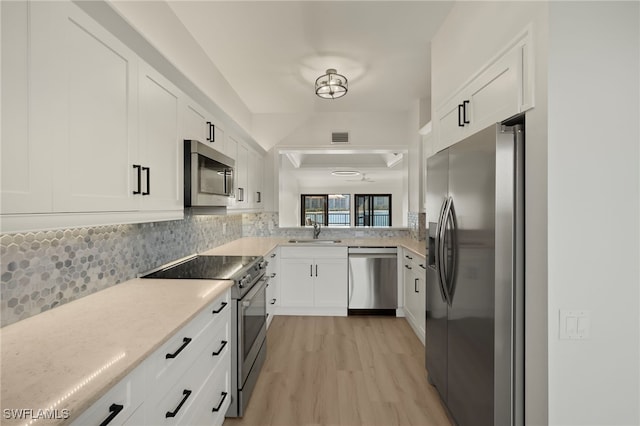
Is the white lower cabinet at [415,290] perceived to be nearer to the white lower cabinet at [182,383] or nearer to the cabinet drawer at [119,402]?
the white lower cabinet at [182,383]

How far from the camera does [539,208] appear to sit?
1.33m

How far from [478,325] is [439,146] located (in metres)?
1.44

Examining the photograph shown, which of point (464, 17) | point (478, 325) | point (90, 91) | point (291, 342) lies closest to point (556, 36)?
point (464, 17)

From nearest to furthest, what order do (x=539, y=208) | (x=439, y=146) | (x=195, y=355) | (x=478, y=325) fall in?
(x=539, y=208) → (x=195, y=355) → (x=478, y=325) → (x=439, y=146)

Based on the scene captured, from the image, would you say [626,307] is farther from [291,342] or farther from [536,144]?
[291,342]

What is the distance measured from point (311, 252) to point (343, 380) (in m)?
1.73

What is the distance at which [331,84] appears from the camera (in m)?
3.11

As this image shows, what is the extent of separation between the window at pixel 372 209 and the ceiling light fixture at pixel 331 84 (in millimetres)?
6524

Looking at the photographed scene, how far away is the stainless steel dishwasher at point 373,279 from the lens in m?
3.88

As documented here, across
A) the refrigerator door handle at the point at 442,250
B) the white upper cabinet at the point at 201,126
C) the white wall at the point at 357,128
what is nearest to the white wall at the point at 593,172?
the refrigerator door handle at the point at 442,250

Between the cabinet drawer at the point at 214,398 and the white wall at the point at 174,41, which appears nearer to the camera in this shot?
the cabinet drawer at the point at 214,398

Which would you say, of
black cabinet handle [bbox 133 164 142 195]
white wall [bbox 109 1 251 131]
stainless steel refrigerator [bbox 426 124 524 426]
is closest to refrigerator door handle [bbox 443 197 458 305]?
stainless steel refrigerator [bbox 426 124 524 426]

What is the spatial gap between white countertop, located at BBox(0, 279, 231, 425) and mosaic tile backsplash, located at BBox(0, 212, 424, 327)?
0.07 metres

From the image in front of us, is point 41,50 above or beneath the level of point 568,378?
above
